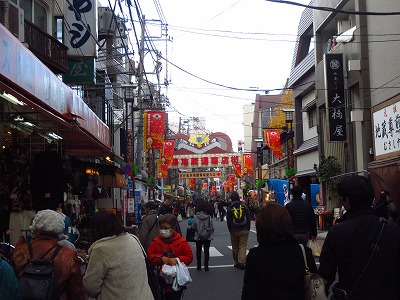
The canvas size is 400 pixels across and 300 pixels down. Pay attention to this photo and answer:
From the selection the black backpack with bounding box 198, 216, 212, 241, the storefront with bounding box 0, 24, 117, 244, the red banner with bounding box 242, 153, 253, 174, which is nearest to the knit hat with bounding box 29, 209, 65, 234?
the storefront with bounding box 0, 24, 117, 244

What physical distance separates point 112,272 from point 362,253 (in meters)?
2.07

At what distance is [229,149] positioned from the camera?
6081 centimetres

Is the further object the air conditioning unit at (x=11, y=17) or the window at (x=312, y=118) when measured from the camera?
the window at (x=312, y=118)

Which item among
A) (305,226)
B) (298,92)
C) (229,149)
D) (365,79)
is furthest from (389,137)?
(229,149)

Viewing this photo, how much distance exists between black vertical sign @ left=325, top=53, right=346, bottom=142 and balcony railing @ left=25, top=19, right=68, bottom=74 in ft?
38.9

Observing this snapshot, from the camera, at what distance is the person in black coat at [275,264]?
13.3ft

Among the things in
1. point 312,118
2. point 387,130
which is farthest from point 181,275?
point 312,118

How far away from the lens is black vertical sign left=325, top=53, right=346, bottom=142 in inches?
878

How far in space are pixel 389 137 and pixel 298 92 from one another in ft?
56.1

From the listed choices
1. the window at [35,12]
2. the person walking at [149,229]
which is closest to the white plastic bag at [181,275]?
the person walking at [149,229]

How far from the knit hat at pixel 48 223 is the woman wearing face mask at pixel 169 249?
2.05m

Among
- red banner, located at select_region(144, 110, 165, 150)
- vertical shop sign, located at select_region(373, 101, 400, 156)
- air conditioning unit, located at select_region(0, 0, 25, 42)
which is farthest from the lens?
red banner, located at select_region(144, 110, 165, 150)

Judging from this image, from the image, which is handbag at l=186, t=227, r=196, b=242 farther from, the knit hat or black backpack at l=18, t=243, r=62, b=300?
black backpack at l=18, t=243, r=62, b=300

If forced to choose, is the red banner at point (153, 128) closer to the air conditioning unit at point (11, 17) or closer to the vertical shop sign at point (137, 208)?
the vertical shop sign at point (137, 208)
